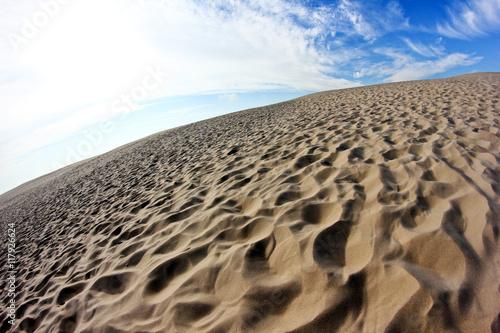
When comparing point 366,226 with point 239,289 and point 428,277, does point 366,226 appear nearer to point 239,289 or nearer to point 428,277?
point 428,277

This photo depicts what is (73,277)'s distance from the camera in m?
2.85

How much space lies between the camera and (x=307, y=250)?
1.89 metres

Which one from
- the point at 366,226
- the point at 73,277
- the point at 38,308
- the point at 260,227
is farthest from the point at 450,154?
the point at 38,308

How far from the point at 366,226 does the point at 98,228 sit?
431 centimetres

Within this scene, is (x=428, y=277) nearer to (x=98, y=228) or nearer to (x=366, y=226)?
(x=366, y=226)

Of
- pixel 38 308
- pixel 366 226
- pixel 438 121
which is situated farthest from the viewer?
pixel 438 121

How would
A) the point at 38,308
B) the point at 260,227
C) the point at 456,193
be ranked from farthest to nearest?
the point at 38,308
the point at 260,227
the point at 456,193

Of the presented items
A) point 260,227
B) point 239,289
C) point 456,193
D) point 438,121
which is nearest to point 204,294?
point 239,289

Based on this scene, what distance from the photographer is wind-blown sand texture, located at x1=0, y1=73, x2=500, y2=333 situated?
1438 millimetres

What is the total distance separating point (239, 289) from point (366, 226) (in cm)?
121

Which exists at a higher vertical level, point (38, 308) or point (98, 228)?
point (98, 228)

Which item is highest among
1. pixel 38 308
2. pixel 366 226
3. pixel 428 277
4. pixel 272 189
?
pixel 272 189

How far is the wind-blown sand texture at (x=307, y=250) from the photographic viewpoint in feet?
4.72

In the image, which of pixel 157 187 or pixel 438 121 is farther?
pixel 157 187
